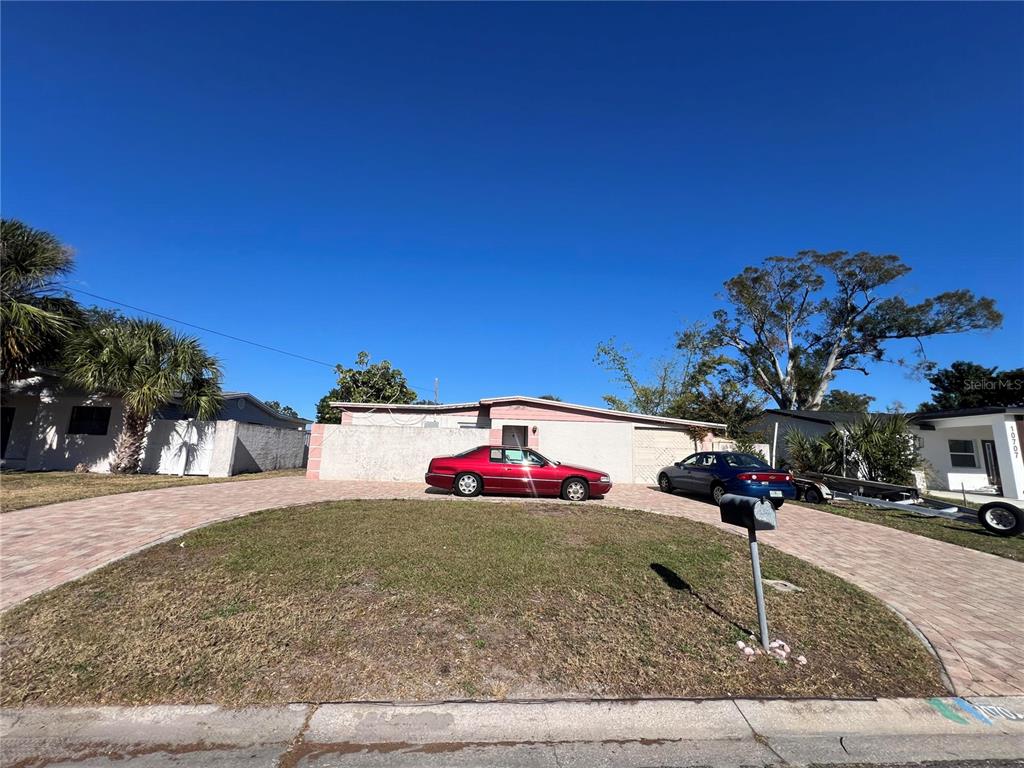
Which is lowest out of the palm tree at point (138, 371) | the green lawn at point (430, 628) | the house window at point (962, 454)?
the green lawn at point (430, 628)

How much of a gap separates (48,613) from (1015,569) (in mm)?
11901

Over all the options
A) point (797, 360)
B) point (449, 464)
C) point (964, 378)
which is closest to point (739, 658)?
point (449, 464)

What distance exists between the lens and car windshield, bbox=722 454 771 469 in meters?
11.2

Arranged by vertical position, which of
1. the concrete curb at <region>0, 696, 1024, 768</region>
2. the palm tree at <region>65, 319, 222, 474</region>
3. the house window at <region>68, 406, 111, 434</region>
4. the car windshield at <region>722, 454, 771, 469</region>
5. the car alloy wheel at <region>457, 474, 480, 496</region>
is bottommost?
the concrete curb at <region>0, 696, 1024, 768</region>

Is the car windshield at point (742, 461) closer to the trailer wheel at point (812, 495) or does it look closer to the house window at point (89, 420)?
the trailer wheel at point (812, 495)

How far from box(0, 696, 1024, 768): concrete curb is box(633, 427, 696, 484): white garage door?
13.6m

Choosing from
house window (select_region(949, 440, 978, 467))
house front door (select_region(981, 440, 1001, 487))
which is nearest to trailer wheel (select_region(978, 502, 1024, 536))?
house window (select_region(949, 440, 978, 467))

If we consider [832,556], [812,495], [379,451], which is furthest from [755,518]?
[379,451]

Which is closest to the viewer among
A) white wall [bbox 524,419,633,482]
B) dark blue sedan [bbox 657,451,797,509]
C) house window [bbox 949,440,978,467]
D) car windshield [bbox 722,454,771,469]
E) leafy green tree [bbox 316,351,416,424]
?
dark blue sedan [bbox 657,451,797,509]

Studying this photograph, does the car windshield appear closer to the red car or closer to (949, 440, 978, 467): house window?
the red car

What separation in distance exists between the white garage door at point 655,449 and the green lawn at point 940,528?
485 cm

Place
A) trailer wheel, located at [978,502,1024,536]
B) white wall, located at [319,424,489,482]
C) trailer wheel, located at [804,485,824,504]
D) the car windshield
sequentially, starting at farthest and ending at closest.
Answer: white wall, located at [319,424,489,482] → trailer wheel, located at [804,485,824,504] → the car windshield → trailer wheel, located at [978,502,1024,536]

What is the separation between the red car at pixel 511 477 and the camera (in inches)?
444

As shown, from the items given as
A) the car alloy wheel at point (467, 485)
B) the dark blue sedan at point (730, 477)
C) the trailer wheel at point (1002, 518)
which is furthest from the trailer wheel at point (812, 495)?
the car alloy wheel at point (467, 485)
